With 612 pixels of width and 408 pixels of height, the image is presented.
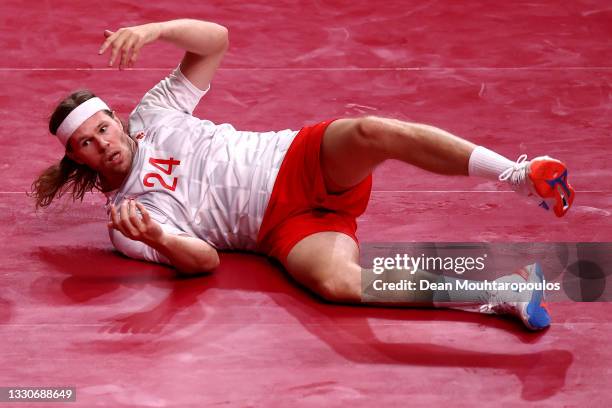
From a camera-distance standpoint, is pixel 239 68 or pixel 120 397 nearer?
pixel 120 397

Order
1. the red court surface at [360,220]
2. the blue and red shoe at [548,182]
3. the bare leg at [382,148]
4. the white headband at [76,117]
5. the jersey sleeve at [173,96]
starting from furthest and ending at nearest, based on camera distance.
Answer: the jersey sleeve at [173,96]
the white headband at [76,117]
the bare leg at [382,148]
the blue and red shoe at [548,182]
the red court surface at [360,220]

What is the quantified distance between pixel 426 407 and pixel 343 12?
2798mm

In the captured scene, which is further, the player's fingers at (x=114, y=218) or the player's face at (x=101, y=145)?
the player's face at (x=101, y=145)

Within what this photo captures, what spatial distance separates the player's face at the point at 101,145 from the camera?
10.9 feet

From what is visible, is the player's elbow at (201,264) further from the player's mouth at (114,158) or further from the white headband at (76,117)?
the white headband at (76,117)

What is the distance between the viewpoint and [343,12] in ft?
16.9

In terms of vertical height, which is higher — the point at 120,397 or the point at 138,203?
the point at 138,203

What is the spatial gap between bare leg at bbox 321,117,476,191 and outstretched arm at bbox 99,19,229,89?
19.4 inches

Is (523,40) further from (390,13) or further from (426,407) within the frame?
(426,407)

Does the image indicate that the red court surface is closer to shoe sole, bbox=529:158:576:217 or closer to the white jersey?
the white jersey

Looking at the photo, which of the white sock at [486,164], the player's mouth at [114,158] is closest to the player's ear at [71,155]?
the player's mouth at [114,158]

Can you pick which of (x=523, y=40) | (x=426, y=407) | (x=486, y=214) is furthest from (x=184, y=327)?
(x=523, y=40)

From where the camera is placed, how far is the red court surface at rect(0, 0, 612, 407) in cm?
278

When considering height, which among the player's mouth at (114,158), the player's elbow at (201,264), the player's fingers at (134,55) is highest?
the player's fingers at (134,55)
